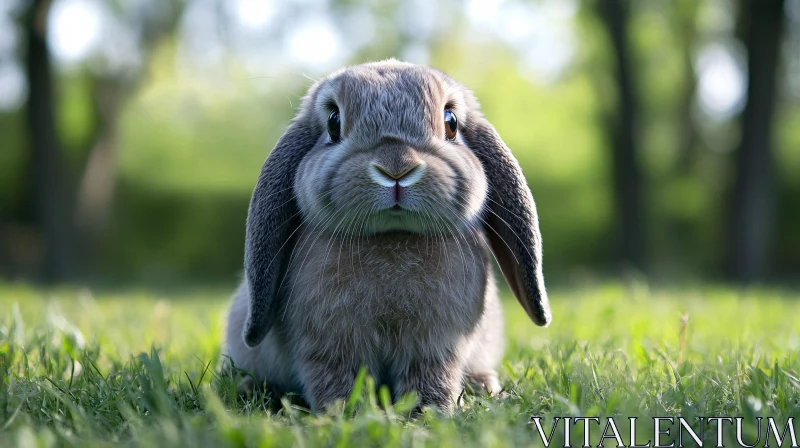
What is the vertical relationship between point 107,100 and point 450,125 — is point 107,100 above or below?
above

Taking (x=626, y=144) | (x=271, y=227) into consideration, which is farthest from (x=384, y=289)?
(x=626, y=144)

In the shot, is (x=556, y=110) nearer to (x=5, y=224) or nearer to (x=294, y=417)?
(x=5, y=224)

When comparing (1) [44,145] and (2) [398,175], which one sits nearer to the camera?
(2) [398,175]

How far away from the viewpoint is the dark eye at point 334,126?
2.74 m

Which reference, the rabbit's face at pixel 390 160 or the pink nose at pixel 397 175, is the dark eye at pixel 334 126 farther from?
the pink nose at pixel 397 175

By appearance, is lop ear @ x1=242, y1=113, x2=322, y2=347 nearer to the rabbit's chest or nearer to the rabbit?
the rabbit

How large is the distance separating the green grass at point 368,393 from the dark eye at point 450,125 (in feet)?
3.14

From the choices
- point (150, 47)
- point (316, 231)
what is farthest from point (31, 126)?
point (316, 231)

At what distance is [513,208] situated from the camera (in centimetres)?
284

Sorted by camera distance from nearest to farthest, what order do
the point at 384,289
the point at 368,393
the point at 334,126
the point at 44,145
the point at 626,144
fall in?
the point at 368,393 < the point at 384,289 < the point at 334,126 < the point at 44,145 < the point at 626,144

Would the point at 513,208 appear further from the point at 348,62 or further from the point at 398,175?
the point at 348,62

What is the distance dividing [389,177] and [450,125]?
499 mm

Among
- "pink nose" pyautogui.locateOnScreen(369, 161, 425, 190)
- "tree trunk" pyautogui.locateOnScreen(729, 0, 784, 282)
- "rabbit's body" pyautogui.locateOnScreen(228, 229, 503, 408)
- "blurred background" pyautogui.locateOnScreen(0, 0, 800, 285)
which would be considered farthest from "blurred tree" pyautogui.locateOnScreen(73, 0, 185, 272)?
"pink nose" pyautogui.locateOnScreen(369, 161, 425, 190)

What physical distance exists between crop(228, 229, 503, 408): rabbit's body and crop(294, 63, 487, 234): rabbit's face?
0.34 feet
